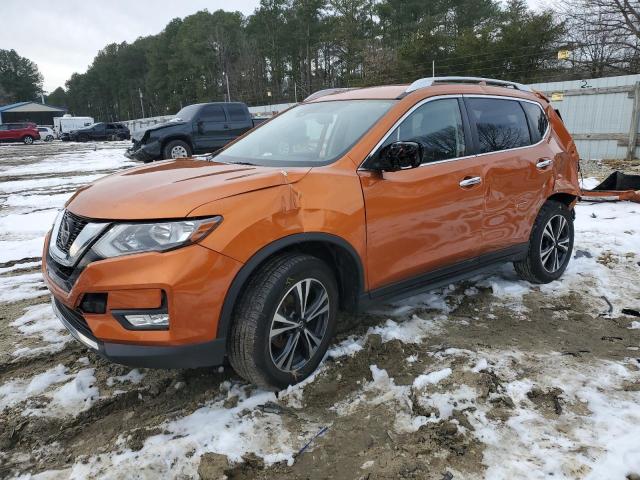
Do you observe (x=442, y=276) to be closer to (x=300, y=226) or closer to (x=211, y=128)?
(x=300, y=226)

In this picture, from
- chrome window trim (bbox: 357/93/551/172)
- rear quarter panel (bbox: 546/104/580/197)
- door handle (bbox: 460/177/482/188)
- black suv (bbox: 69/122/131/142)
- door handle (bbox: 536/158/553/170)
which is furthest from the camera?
black suv (bbox: 69/122/131/142)

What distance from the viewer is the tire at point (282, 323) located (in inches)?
102

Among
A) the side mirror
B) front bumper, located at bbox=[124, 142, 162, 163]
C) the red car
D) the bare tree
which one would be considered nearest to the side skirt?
the side mirror

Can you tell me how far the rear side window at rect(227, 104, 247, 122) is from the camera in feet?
46.6

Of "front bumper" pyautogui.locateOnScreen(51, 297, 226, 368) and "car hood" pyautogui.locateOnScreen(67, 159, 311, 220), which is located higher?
"car hood" pyautogui.locateOnScreen(67, 159, 311, 220)

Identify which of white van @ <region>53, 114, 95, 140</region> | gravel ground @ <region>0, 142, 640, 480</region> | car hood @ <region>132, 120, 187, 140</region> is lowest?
gravel ground @ <region>0, 142, 640, 480</region>

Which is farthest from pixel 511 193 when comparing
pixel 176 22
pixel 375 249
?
pixel 176 22

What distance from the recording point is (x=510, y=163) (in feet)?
13.1

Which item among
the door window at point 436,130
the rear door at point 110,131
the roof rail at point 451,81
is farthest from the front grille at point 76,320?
the rear door at point 110,131

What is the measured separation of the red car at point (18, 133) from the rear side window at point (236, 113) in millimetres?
32568

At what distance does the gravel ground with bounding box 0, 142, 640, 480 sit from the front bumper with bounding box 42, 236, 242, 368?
46 cm

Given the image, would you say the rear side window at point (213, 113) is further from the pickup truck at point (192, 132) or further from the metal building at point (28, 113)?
the metal building at point (28, 113)

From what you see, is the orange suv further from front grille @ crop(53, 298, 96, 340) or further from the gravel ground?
the gravel ground

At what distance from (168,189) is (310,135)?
1.28 m
